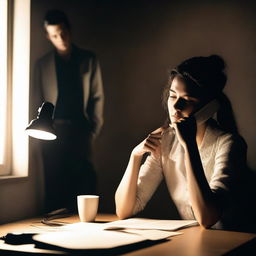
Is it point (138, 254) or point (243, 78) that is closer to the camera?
point (138, 254)

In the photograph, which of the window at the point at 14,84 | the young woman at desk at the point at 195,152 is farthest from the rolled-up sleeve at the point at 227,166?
the window at the point at 14,84

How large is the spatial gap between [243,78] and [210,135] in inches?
13.7

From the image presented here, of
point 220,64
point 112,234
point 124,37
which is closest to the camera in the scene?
point 112,234

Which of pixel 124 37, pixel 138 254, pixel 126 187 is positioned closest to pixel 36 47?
pixel 124 37

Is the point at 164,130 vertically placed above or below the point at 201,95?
below

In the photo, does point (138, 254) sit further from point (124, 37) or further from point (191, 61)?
point (124, 37)

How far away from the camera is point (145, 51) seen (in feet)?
8.17

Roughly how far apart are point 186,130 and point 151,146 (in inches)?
11.2

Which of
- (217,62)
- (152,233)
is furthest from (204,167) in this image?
(152,233)

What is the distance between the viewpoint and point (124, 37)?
254 centimetres

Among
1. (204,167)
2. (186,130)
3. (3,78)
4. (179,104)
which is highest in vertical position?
(3,78)

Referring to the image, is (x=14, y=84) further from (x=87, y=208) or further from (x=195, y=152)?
(x=195, y=152)

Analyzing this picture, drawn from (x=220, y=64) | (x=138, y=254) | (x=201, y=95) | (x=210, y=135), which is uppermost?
(x=220, y=64)

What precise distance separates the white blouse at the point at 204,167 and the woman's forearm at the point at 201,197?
5cm
